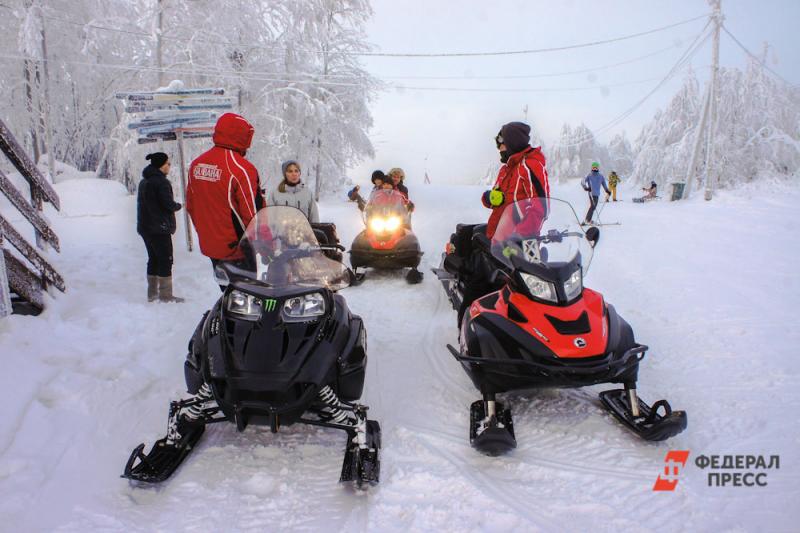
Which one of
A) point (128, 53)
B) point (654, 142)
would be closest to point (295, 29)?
point (128, 53)

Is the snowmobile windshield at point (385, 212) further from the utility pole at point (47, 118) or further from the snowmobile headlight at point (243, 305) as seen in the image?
the utility pole at point (47, 118)

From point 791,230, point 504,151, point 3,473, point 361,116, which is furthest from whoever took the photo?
point 361,116

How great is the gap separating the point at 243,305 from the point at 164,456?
0.98m

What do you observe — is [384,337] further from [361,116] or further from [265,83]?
[361,116]

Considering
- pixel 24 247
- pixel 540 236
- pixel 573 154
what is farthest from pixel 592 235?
pixel 573 154

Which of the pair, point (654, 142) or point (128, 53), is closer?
point (128, 53)

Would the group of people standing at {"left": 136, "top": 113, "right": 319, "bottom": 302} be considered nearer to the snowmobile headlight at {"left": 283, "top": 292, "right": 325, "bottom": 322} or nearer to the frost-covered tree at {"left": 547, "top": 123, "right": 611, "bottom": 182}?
the snowmobile headlight at {"left": 283, "top": 292, "right": 325, "bottom": 322}

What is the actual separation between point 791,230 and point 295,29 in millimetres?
16620

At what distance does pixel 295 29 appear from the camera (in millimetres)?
18188

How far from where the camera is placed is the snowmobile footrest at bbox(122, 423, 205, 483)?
8.56 feet

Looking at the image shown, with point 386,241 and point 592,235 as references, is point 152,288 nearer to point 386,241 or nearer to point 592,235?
point 386,241

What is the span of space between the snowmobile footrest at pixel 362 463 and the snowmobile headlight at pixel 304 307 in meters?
0.79

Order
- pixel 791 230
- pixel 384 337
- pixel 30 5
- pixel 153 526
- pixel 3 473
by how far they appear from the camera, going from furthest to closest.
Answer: pixel 30 5
pixel 791 230
pixel 384 337
pixel 3 473
pixel 153 526

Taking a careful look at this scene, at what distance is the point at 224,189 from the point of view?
141 inches
